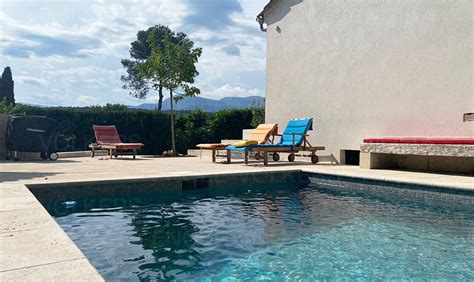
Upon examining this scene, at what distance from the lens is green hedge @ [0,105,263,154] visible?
47.9 feet

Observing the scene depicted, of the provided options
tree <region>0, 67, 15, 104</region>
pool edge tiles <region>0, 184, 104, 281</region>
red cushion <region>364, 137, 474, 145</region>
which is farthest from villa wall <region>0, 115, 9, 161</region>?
tree <region>0, 67, 15, 104</region>

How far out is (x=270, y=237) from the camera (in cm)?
411

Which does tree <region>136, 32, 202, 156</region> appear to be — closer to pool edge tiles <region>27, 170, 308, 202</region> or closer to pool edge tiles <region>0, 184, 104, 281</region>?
pool edge tiles <region>27, 170, 308, 202</region>

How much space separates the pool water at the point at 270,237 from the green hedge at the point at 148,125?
31.9ft

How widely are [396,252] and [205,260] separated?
1.74m

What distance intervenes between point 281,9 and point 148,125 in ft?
23.0

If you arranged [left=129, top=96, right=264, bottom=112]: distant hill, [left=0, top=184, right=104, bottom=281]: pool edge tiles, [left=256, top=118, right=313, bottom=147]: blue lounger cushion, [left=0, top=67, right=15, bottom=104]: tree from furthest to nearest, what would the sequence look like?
1. [left=0, top=67, right=15, bottom=104]: tree
2. [left=129, top=96, right=264, bottom=112]: distant hill
3. [left=256, top=118, right=313, bottom=147]: blue lounger cushion
4. [left=0, top=184, right=104, bottom=281]: pool edge tiles

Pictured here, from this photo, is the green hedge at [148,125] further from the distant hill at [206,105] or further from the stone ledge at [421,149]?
the stone ledge at [421,149]

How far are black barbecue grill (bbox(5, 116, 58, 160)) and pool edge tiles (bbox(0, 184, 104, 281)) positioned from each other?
7215mm

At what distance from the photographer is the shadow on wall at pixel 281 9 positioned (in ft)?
39.8

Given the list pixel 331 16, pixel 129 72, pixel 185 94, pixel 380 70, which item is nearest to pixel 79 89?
pixel 185 94

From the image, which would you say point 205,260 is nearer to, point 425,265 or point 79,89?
point 425,265

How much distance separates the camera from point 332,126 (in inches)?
425

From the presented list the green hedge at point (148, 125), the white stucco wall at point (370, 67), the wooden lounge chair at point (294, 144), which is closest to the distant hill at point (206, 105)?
the green hedge at point (148, 125)
